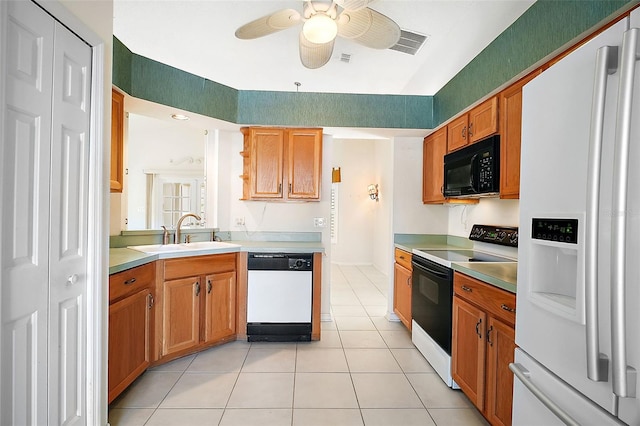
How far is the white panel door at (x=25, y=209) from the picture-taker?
1.13 metres

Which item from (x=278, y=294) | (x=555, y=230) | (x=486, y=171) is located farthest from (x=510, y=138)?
(x=278, y=294)

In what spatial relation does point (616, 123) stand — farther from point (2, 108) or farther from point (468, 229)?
point (468, 229)

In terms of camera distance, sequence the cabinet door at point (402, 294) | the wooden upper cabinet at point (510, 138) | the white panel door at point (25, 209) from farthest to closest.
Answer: the cabinet door at point (402, 294) < the wooden upper cabinet at point (510, 138) < the white panel door at point (25, 209)

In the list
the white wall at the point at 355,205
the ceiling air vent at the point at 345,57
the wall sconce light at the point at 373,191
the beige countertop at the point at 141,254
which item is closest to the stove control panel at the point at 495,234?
the beige countertop at the point at 141,254

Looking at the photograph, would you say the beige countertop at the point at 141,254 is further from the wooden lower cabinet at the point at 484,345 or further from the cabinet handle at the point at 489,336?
the cabinet handle at the point at 489,336

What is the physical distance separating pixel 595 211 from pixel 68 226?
1953 millimetres

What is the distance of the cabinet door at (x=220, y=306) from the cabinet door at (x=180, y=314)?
0.28ft

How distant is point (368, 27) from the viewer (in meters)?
1.90

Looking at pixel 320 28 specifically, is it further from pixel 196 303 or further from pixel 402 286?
pixel 402 286

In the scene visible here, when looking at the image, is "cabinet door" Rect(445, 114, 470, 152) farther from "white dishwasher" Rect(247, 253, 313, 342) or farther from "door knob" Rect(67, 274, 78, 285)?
"door knob" Rect(67, 274, 78, 285)

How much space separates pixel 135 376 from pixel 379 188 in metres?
5.58

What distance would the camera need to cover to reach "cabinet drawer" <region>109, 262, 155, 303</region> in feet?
6.03

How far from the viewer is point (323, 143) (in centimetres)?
348

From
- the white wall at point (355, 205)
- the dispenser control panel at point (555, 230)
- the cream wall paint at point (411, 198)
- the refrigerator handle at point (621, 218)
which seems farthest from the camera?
the white wall at point (355, 205)
